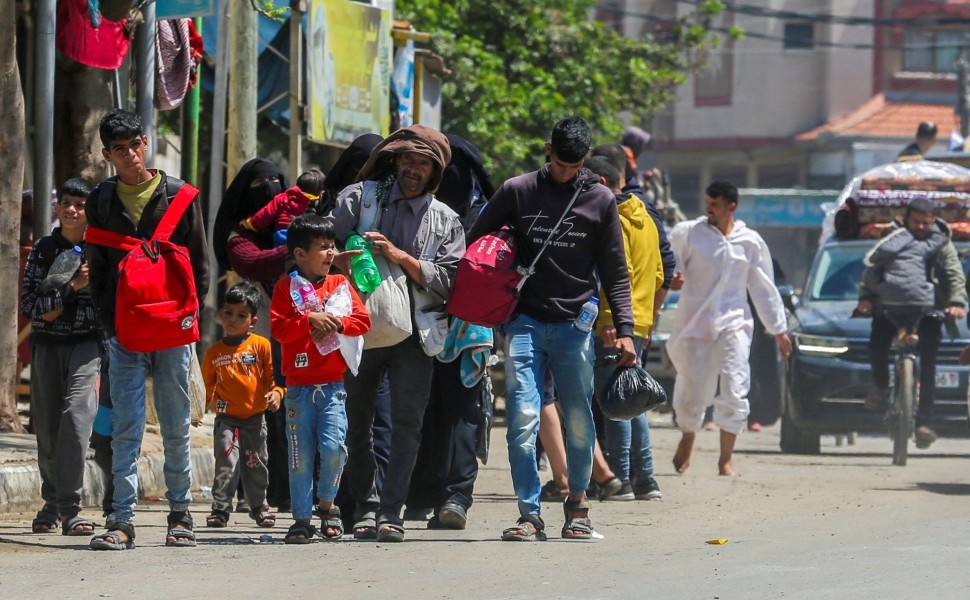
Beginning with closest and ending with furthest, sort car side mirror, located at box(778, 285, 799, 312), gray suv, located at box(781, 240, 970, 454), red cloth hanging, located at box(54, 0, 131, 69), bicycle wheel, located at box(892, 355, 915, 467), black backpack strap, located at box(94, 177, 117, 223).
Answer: black backpack strap, located at box(94, 177, 117, 223) < red cloth hanging, located at box(54, 0, 131, 69) < bicycle wheel, located at box(892, 355, 915, 467) < gray suv, located at box(781, 240, 970, 454) < car side mirror, located at box(778, 285, 799, 312)

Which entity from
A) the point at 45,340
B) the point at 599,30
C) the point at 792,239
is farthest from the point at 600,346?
the point at 792,239

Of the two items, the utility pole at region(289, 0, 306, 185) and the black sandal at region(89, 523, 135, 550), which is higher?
the utility pole at region(289, 0, 306, 185)

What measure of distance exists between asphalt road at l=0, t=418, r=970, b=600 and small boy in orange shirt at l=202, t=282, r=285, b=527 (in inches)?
7.1

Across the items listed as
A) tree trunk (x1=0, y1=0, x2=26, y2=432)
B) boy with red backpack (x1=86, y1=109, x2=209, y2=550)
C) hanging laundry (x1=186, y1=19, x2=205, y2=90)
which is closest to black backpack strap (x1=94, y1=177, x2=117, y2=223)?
boy with red backpack (x1=86, y1=109, x2=209, y2=550)

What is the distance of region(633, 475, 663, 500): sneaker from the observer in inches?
416

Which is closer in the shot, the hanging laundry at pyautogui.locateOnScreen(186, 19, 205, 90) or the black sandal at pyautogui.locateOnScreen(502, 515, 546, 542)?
the black sandal at pyautogui.locateOnScreen(502, 515, 546, 542)

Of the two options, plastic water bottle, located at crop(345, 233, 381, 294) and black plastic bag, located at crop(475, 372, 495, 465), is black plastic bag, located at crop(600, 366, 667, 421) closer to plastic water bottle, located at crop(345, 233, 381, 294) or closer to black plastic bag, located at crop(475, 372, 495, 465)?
black plastic bag, located at crop(475, 372, 495, 465)

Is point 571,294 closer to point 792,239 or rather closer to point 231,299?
point 231,299

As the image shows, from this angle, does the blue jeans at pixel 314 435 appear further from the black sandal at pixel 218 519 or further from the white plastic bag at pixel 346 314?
the black sandal at pixel 218 519

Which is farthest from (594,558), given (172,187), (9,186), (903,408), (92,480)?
(903,408)

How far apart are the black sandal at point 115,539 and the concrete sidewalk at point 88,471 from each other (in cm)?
168

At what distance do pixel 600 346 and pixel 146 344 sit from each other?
3.57 metres

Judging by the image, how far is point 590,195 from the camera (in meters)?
8.23

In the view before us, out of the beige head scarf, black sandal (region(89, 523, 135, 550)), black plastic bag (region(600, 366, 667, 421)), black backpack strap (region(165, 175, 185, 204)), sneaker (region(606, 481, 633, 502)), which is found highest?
the beige head scarf
